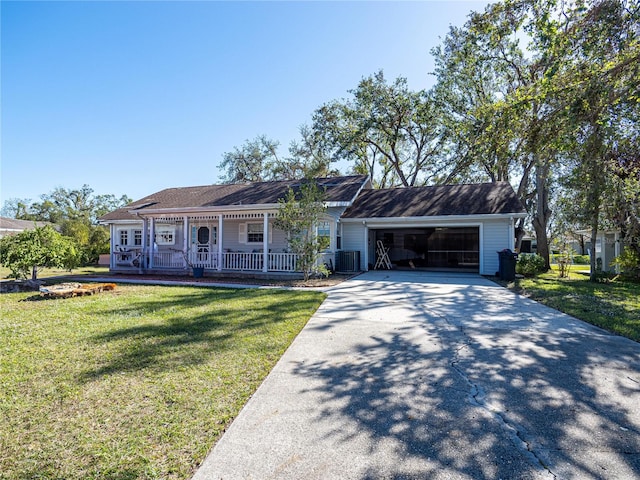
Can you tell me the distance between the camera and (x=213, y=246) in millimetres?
15828

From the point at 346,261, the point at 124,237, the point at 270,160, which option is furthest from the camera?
the point at 270,160

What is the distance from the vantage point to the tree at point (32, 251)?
360 inches

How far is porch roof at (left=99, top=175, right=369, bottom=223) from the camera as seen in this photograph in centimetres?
1376

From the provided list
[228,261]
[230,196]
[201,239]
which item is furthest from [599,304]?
[201,239]

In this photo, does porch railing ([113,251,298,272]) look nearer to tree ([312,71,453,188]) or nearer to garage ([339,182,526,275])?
garage ([339,182,526,275])

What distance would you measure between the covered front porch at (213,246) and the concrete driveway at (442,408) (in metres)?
7.74

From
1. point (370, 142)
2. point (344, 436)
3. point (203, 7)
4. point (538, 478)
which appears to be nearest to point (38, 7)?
point (203, 7)

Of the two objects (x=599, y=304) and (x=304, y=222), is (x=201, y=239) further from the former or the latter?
(x=599, y=304)

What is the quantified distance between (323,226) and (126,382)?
37.8 ft

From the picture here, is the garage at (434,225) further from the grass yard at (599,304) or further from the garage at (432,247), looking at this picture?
the grass yard at (599,304)

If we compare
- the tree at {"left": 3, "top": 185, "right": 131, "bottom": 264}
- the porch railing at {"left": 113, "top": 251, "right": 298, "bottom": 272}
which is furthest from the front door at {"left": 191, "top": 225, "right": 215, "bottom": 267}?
the tree at {"left": 3, "top": 185, "right": 131, "bottom": 264}

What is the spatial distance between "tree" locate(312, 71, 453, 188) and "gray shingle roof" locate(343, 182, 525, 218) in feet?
24.1

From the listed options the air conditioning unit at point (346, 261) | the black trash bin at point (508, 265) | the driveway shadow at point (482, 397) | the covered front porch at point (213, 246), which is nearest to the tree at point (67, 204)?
the covered front porch at point (213, 246)

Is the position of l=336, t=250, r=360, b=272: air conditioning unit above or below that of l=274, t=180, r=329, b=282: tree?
below
